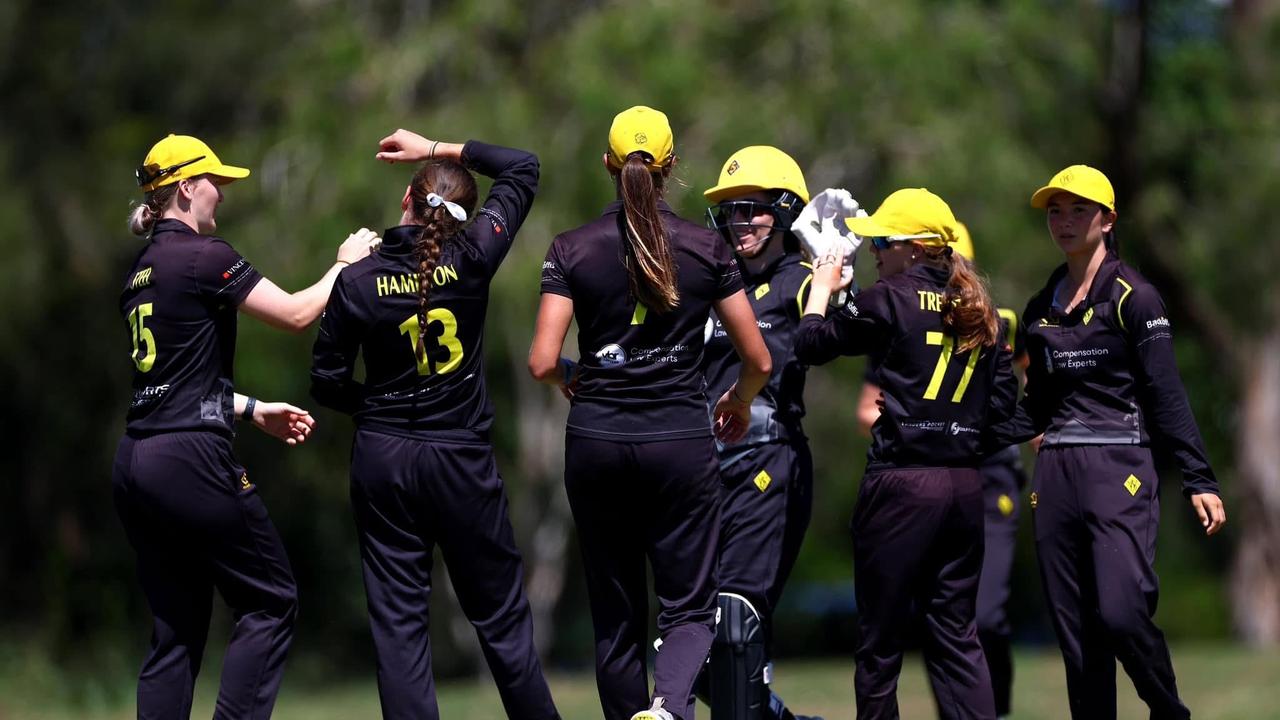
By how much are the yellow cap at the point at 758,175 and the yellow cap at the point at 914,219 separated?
0.69 m

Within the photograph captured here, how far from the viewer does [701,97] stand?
63.1 ft

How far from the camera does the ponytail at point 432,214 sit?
20.1 feet

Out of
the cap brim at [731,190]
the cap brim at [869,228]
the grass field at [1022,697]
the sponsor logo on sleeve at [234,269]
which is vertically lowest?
the grass field at [1022,697]

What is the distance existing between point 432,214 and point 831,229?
1870 millimetres

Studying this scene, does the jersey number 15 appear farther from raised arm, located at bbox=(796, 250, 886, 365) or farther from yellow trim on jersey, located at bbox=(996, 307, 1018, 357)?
yellow trim on jersey, located at bbox=(996, 307, 1018, 357)

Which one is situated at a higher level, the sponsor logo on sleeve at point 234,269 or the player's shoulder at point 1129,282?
the sponsor logo on sleeve at point 234,269

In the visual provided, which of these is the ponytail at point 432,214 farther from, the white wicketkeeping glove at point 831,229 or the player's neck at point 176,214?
the white wicketkeeping glove at point 831,229

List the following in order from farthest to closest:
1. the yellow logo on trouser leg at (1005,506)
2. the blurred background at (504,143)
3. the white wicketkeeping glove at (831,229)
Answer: the blurred background at (504,143), the yellow logo on trouser leg at (1005,506), the white wicketkeeping glove at (831,229)

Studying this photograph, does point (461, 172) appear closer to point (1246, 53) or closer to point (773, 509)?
point (773, 509)

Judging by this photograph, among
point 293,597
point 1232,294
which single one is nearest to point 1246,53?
point 1232,294

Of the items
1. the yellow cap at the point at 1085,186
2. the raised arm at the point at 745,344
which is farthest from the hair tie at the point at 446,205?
the yellow cap at the point at 1085,186

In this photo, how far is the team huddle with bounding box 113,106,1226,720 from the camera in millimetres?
6172

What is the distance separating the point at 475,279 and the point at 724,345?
4.90ft

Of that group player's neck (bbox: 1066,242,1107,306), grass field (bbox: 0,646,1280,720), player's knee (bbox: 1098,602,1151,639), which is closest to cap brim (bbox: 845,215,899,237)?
player's neck (bbox: 1066,242,1107,306)
